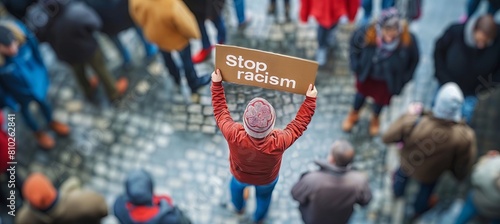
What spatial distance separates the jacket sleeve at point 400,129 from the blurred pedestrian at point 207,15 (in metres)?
1.36

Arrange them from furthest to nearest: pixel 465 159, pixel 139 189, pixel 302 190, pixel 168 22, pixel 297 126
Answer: pixel 465 159 → pixel 168 22 → pixel 139 189 → pixel 302 190 → pixel 297 126

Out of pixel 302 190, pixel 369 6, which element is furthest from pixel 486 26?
pixel 302 190

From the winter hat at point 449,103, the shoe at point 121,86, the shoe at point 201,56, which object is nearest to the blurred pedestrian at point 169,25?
the shoe at point 201,56

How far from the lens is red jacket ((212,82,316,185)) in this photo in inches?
111

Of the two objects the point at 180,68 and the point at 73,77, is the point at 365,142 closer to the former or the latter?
the point at 180,68

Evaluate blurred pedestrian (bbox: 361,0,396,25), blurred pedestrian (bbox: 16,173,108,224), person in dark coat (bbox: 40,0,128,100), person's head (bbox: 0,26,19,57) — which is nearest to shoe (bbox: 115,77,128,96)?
person in dark coat (bbox: 40,0,128,100)

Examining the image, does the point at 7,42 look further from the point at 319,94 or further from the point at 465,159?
the point at 465,159

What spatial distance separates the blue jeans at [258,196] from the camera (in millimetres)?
Answer: 3191

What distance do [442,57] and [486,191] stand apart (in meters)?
1.17

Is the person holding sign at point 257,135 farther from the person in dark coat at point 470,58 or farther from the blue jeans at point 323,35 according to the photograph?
the person in dark coat at point 470,58

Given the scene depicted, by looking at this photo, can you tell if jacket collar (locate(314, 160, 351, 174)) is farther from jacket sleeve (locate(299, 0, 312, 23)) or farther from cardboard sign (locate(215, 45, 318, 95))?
jacket sleeve (locate(299, 0, 312, 23))

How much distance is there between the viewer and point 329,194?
12.5 ft

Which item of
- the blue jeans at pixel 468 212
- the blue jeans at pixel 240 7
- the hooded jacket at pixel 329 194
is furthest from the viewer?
the blue jeans at pixel 468 212

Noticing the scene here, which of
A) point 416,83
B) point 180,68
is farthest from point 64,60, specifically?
point 416,83
